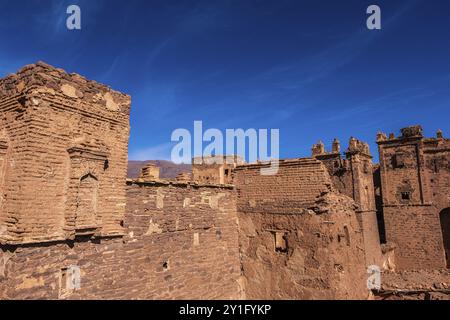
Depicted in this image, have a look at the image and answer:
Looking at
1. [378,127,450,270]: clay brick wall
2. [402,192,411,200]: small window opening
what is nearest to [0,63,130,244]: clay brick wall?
[378,127,450,270]: clay brick wall

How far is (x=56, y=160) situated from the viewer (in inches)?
273

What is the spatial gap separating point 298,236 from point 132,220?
539 cm

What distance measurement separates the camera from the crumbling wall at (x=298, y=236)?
10281mm

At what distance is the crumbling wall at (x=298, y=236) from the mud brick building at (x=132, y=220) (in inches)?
1.4

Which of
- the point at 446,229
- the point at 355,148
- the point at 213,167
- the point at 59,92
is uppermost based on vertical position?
the point at 355,148

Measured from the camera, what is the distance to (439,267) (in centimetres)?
2536

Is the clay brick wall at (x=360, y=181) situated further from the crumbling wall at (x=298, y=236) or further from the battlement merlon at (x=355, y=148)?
the crumbling wall at (x=298, y=236)

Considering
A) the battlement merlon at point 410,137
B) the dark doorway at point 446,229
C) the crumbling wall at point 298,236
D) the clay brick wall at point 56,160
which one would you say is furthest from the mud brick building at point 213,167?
the clay brick wall at point 56,160

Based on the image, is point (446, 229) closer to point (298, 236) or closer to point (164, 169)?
point (298, 236)

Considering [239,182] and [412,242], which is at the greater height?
[239,182]

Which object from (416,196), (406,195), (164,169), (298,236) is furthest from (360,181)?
(164,169)
